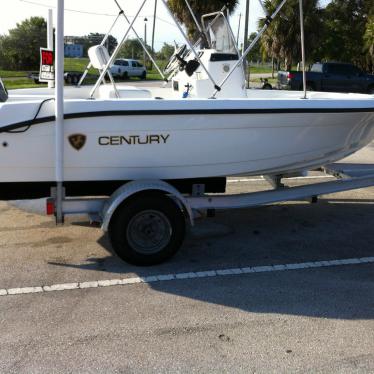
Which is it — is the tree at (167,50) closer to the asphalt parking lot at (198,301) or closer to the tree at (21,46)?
A: the asphalt parking lot at (198,301)

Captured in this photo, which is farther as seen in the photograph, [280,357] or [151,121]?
[151,121]

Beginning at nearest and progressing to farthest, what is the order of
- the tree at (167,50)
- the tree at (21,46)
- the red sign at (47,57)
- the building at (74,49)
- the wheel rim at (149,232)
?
the wheel rim at (149,232) → the red sign at (47,57) → the building at (74,49) → the tree at (167,50) → the tree at (21,46)

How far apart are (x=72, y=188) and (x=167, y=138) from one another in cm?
95

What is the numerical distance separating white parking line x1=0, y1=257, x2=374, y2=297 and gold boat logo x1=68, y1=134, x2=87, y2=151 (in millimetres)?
1102

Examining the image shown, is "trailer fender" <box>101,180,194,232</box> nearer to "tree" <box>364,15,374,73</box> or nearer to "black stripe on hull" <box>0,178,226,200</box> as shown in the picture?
"black stripe on hull" <box>0,178,226,200</box>

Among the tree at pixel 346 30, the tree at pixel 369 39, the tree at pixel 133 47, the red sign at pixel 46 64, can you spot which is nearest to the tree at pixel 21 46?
the tree at pixel 346 30

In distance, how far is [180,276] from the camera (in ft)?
14.1

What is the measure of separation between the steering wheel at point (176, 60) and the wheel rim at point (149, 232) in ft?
8.12

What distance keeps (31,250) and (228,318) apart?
2.10 metres

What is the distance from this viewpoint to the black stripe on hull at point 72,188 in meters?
4.40

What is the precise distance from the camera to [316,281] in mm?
4215

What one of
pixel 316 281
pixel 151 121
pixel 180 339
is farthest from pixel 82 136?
pixel 316 281

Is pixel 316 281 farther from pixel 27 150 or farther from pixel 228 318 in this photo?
pixel 27 150

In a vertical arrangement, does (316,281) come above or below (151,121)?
below
